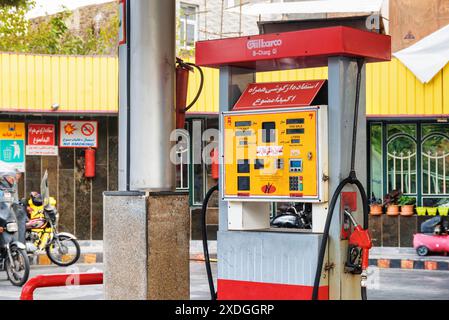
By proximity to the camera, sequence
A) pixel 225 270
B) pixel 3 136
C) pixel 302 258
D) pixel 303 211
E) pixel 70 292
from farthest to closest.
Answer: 1. pixel 3 136
2. pixel 303 211
3. pixel 70 292
4. pixel 225 270
5. pixel 302 258

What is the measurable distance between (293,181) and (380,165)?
1360 cm

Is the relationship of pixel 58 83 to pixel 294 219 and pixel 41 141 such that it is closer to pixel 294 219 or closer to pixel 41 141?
pixel 41 141

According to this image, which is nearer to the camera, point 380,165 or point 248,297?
point 248,297

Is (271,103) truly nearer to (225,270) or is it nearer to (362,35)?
(362,35)

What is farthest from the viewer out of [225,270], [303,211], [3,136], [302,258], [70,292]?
[3,136]

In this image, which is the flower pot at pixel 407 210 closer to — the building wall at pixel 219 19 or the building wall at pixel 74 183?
the building wall at pixel 74 183

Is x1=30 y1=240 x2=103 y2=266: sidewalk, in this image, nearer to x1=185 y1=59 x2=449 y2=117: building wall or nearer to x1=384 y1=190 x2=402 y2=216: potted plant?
x1=185 y1=59 x2=449 y2=117: building wall

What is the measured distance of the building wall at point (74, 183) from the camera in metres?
20.1

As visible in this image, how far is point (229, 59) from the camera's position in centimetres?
716

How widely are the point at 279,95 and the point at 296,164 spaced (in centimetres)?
58

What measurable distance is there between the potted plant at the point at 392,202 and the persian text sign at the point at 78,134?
21.2 ft

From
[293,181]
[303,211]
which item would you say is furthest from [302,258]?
[303,211]

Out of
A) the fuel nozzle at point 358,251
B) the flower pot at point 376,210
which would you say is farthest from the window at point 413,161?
the fuel nozzle at point 358,251

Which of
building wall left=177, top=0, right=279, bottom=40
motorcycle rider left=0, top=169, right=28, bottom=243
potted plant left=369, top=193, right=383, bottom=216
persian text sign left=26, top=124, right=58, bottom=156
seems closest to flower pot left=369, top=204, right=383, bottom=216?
potted plant left=369, top=193, right=383, bottom=216
